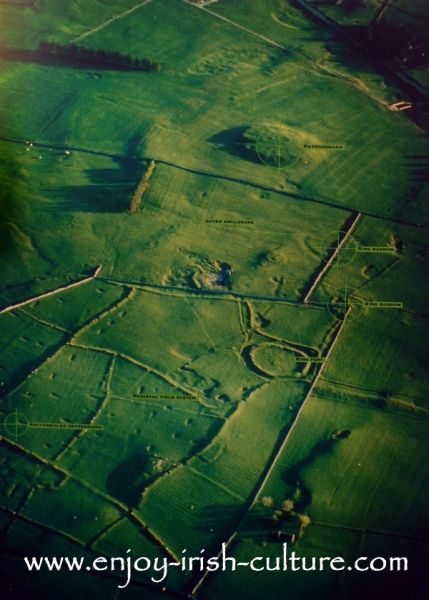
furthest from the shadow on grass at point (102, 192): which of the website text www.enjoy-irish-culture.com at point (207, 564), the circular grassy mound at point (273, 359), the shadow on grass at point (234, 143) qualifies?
the website text www.enjoy-irish-culture.com at point (207, 564)

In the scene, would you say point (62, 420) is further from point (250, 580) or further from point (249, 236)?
point (249, 236)

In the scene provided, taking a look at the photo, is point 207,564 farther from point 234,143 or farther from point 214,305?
point 234,143

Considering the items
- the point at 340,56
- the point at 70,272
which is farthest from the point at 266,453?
the point at 340,56

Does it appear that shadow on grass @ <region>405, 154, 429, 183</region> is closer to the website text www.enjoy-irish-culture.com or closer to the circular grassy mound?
the circular grassy mound

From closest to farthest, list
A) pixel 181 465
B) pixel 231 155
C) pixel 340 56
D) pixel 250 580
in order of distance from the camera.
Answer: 1. pixel 250 580
2. pixel 181 465
3. pixel 231 155
4. pixel 340 56

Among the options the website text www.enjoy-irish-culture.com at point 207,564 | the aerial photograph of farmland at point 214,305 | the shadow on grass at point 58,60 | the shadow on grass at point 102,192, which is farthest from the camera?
the shadow on grass at point 58,60

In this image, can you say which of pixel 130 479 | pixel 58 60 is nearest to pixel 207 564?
pixel 130 479

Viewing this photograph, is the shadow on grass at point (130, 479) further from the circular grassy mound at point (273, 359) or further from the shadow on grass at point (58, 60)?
the shadow on grass at point (58, 60)

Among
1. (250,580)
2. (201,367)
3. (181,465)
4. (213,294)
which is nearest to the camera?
(250,580)

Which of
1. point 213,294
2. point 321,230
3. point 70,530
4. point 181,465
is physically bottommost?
point 70,530
